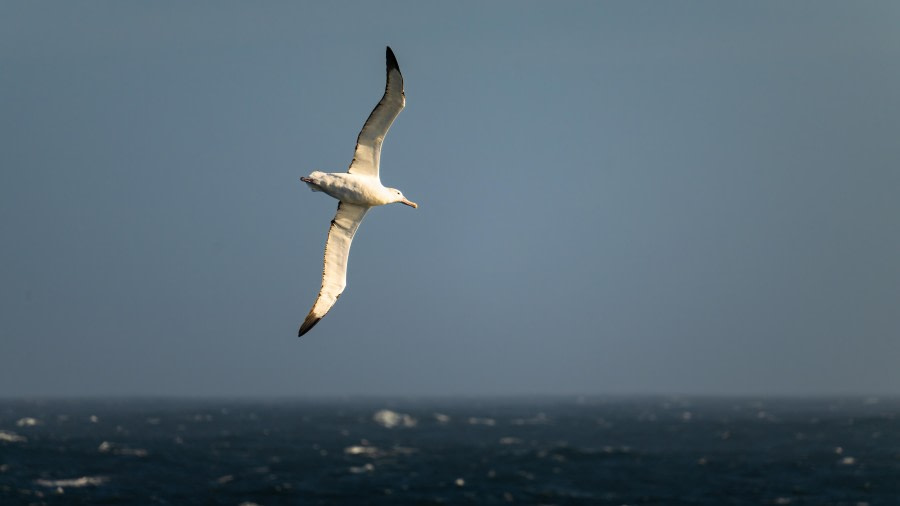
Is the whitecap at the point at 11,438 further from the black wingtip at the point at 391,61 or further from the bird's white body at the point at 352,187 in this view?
the black wingtip at the point at 391,61

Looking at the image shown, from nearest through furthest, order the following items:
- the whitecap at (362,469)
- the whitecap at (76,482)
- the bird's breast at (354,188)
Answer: the bird's breast at (354,188)
the whitecap at (76,482)
the whitecap at (362,469)

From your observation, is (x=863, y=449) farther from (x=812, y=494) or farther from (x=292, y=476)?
(x=292, y=476)

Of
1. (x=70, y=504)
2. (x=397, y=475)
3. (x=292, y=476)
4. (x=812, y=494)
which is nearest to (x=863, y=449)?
(x=812, y=494)

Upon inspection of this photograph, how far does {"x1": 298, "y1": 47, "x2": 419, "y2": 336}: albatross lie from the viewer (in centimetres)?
2305

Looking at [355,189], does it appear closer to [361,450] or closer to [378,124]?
[378,124]

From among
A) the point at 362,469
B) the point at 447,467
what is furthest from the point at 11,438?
the point at 447,467

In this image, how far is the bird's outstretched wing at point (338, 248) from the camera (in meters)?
24.5

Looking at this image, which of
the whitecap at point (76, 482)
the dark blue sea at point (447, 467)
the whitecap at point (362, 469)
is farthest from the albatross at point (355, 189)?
the whitecap at point (362, 469)

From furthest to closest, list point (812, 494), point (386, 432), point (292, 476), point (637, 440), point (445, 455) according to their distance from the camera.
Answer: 1. point (386, 432)
2. point (637, 440)
3. point (445, 455)
4. point (292, 476)
5. point (812, 494)

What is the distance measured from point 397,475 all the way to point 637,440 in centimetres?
6242

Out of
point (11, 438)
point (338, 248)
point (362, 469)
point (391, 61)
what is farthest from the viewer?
point (11, 438)

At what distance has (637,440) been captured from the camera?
499 feet

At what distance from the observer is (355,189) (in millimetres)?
23875

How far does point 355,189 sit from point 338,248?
75.8 inches
